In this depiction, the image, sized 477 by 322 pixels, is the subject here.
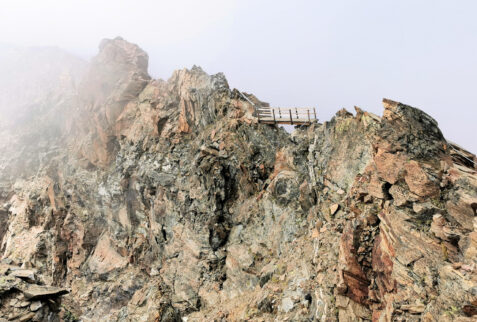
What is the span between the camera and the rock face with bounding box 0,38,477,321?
1012cm

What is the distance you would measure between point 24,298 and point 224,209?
1339 cm

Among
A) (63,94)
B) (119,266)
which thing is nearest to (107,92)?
(63,94)

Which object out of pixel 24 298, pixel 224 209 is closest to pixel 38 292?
pixel 24 298

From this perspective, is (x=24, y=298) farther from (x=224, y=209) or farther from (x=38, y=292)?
(x=224, y=209)

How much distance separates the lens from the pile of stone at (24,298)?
1526 centimetres

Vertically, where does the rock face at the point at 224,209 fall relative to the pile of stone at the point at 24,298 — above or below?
above

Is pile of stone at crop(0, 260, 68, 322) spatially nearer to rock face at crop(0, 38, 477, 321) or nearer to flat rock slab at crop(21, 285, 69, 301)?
flat rock slab at crop(21, 285, 69, 301)

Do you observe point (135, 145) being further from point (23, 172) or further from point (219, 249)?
point (23, 172)

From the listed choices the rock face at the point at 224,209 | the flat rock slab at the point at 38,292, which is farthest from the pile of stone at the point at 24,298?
the rock face at the point at 224,209

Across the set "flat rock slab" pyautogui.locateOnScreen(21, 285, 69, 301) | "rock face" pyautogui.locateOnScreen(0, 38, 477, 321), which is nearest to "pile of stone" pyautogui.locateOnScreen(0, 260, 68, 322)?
"flat rock slab" pyautogui.locateOnScreen(21, 285, 69, 301)

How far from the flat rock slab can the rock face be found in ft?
0.47

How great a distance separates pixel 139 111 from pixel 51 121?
65.6ft

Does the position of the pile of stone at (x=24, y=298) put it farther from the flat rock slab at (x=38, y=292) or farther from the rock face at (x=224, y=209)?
the rock face at (x=224, y=209)

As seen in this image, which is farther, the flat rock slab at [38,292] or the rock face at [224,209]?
the flat rock slab at [38,292]
